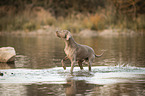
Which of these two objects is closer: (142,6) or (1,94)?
(1,94)

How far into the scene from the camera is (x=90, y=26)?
4088cm

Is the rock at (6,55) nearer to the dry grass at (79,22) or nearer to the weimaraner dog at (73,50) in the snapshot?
the weimaraner dog at (73,50)

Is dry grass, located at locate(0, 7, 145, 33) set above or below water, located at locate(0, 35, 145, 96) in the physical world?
above

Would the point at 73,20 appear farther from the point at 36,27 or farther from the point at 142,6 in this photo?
the point at 142,6

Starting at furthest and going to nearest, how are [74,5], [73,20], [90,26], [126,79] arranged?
[74,5], [73,20], [90,26], [126,79]

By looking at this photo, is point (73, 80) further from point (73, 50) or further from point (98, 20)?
point (98, 20)

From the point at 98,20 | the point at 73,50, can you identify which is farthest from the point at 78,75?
the point at 98,20

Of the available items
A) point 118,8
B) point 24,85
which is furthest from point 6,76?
point 118,8

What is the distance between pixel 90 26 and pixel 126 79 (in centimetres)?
2919

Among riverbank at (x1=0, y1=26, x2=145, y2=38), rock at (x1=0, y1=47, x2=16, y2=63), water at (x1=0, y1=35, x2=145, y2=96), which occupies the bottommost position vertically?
water at (x1=0, y1=35, x2=145, y2=96)

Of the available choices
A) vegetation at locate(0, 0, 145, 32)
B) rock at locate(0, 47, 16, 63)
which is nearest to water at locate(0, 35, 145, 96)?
rock at locate(0, 47, 16, 63)

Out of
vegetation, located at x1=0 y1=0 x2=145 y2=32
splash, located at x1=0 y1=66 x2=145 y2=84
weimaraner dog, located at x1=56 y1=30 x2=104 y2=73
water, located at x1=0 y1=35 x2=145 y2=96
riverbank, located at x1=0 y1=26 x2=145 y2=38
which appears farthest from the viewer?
vegetation, located at x1=0 y1=0 x2=145 y2=32

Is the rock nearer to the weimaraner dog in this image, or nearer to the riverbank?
the weimaraner dog

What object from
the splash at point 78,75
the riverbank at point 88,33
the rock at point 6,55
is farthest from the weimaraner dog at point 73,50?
the riverbank at point 88,33
